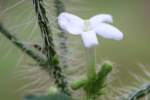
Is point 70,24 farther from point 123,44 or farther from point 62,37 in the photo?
point 123,44

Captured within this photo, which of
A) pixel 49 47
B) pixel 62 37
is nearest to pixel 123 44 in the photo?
pixel 62 37

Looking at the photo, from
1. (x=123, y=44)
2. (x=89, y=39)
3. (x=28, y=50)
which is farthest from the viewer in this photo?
(x=123, y=44)

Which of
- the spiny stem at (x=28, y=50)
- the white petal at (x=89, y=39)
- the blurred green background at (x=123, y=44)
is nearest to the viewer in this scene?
the white petal at (x=89, y=39)

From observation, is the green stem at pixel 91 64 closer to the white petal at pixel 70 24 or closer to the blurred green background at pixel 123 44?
the white petal at pixel 70 24

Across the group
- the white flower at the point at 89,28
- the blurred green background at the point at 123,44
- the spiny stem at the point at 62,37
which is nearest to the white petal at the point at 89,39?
the white flower at the point at 89,28

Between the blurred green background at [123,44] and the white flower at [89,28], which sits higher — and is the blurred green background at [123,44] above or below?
below

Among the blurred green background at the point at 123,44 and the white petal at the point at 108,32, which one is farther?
the blurred green background at the point at 123,44

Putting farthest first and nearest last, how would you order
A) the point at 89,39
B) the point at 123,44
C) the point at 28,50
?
the point at 123,44 → the point at 28,50 → the point at 89,39
